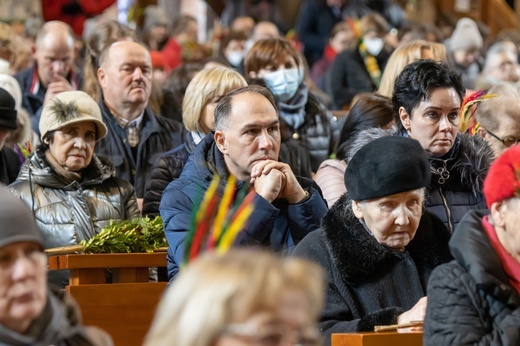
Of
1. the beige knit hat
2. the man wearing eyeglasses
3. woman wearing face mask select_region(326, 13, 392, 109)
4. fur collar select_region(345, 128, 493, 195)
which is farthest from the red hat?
woman wearing face mask select_region(326, 13, 392, 109)

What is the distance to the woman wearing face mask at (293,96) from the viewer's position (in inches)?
296

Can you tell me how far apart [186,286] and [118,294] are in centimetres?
286

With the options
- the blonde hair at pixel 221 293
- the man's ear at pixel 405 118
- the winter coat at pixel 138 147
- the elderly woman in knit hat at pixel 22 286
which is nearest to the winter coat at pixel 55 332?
the elderly woman in knit hat at pixel 22 286

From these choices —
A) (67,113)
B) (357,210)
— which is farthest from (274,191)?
(67,113)

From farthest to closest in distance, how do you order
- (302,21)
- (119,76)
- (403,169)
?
(302,21) → (119,76) → (403,169)

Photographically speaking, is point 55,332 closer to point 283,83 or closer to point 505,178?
point 505,178

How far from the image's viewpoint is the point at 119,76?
741cm

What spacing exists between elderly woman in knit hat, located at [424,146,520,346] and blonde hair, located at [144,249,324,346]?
1.24m

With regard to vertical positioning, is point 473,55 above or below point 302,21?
below

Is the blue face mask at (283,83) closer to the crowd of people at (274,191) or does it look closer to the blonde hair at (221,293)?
the crowd of people at (274,191)

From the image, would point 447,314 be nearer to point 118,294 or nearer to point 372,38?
point 118,294

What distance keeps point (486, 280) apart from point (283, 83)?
3.88 meters

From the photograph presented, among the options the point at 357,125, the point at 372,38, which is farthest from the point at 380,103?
the point at 372,38

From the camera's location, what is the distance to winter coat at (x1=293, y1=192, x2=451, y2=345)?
15.2 feet
